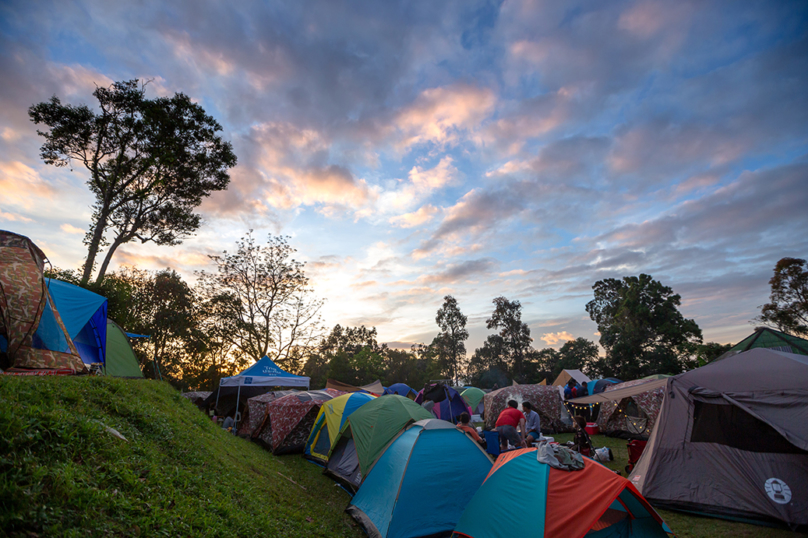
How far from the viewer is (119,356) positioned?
11.3 meters

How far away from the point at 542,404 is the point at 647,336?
26.6m

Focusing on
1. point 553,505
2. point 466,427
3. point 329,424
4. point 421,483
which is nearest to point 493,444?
point 466,427

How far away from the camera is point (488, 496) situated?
476cm

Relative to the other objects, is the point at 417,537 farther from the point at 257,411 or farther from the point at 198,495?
the point at 257,411

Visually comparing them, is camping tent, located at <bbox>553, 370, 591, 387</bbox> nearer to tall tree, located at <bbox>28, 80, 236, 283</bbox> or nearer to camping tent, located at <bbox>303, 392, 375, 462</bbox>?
camping tent, located at <bbox>303, 392, 375, 462</bbox>

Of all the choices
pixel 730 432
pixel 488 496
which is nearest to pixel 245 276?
pixel 488 496

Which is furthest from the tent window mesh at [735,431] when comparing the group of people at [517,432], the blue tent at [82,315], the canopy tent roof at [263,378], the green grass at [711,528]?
the canopy tent roof at [263,378]

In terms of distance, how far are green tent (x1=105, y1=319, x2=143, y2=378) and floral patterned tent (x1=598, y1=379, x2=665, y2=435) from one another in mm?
16624

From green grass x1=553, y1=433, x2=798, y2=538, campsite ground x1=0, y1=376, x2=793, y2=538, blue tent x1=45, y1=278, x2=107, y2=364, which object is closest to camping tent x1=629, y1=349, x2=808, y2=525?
green grass x1=553, y1=433, x2=798, y2=538

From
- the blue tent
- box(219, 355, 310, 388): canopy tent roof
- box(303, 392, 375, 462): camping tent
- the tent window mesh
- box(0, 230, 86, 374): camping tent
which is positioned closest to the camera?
box(0, 230, 86, 374): camping tent

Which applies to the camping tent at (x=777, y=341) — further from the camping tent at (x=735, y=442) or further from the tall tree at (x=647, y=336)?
the tall tree at (x=647, y=336)

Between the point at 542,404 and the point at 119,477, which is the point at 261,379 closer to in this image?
the point at 119,477

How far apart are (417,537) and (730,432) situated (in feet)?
18.8

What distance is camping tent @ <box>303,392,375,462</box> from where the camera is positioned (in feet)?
32.0
